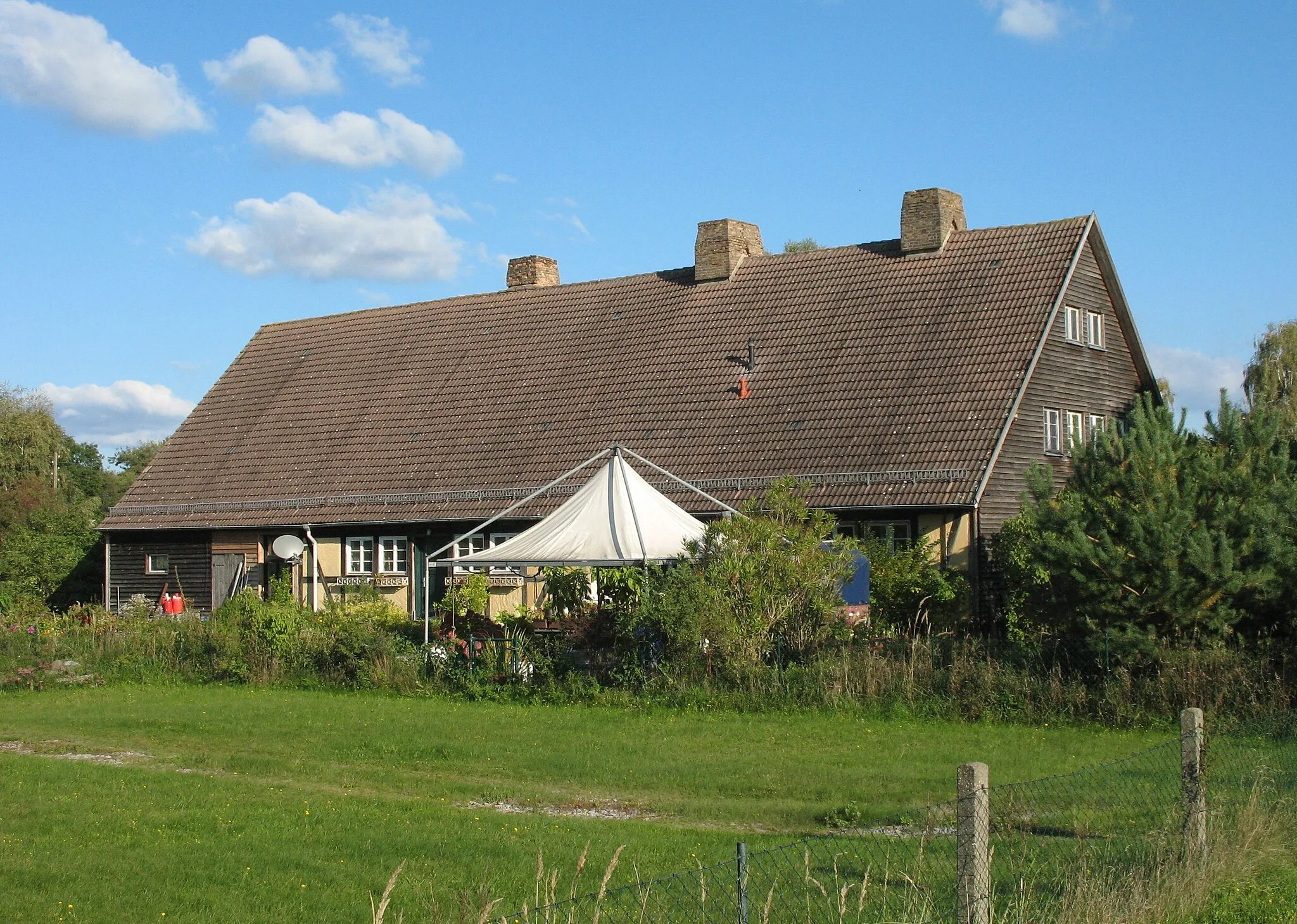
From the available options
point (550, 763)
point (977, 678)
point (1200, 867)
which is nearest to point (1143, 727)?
point (977, 678)

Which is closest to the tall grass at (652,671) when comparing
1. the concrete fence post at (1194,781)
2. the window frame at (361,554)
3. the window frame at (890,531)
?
the window frame at (890,531)

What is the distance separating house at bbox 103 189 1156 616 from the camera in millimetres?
28547

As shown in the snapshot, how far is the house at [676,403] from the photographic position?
2855 cm

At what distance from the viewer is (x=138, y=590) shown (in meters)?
37.9

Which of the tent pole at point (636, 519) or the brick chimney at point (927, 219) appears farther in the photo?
the brick chimney at point (927, 219)

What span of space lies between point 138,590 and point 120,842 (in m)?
28.3

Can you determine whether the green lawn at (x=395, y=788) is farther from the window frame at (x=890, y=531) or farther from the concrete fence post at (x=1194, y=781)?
the window frame at (x=890, y=531)

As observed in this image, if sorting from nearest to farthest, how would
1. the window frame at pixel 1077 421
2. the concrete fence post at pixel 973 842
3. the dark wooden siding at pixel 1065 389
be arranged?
the concrete fence post at pixel 973 842 → the dark wooden siding at pixel 1065 389 → the window frame at pixel 1077 421

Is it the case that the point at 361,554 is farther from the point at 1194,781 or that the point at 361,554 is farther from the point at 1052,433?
the point at 1194,781

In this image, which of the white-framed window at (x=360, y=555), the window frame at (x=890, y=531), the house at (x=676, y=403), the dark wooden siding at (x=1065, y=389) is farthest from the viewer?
the white-framed window at (x=360, y=555)

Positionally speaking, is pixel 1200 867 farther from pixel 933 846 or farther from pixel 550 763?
pixel 550 763

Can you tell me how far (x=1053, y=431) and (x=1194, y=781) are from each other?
21638 millimetres

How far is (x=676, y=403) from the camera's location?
32.7 metres

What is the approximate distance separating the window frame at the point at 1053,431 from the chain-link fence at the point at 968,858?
674 inches
